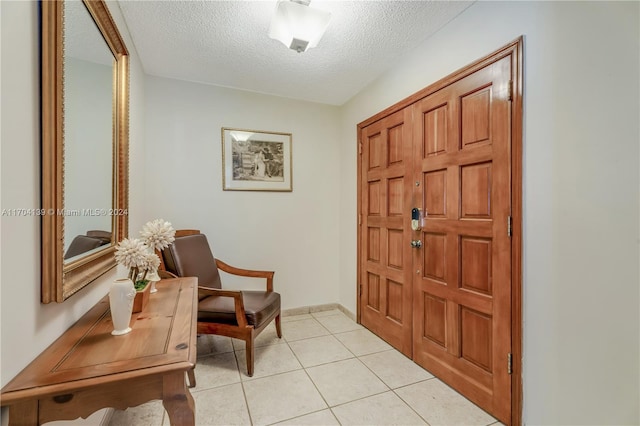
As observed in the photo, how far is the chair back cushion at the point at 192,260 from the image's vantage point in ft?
7.37

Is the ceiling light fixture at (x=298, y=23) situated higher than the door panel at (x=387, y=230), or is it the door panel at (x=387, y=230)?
the ceiling light fixture at (x=298, y=23)

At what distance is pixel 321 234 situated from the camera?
3.40m

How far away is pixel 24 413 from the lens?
0.74 meters

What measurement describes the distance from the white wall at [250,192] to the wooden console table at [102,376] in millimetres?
1925

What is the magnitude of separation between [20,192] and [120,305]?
47cm

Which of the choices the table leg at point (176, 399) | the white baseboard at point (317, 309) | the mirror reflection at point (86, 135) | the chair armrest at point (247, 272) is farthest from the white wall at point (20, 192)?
the white baseboard at point (317, 309)

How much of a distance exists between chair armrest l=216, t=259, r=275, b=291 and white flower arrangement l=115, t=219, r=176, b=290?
50.4 inches

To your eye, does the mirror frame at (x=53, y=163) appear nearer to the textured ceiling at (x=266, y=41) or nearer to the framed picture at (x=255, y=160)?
the textured ceiling at (x=266, y=41)

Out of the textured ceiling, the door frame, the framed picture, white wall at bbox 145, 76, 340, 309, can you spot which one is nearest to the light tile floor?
the door frame

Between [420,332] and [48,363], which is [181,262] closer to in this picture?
[48,363]

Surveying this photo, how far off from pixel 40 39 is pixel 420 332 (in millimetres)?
2562
